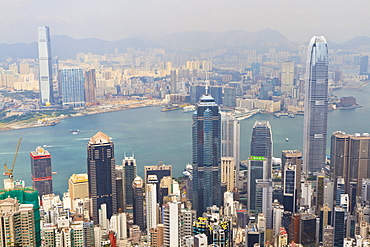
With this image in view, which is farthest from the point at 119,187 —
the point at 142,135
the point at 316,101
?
the point at 316,101

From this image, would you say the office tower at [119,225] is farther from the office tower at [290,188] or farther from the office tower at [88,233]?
the office tower at [290,188]

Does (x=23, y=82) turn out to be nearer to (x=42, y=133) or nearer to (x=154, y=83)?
(x=42, y=133)

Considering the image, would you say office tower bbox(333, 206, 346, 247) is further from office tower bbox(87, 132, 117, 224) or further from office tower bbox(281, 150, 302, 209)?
office tower bbox(87, 132, 117, 224)

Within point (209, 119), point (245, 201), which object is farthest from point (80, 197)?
point (209, 119)

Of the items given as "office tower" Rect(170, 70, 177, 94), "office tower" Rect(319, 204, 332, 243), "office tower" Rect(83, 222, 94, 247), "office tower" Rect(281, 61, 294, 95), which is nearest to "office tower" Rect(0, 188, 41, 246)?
"office tower" Rect(83, 222, 94, 247)

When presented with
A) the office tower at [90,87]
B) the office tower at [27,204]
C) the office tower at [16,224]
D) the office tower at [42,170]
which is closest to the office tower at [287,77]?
the office tower at [90,87]

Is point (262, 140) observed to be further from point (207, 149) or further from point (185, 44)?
point (185, 44)
